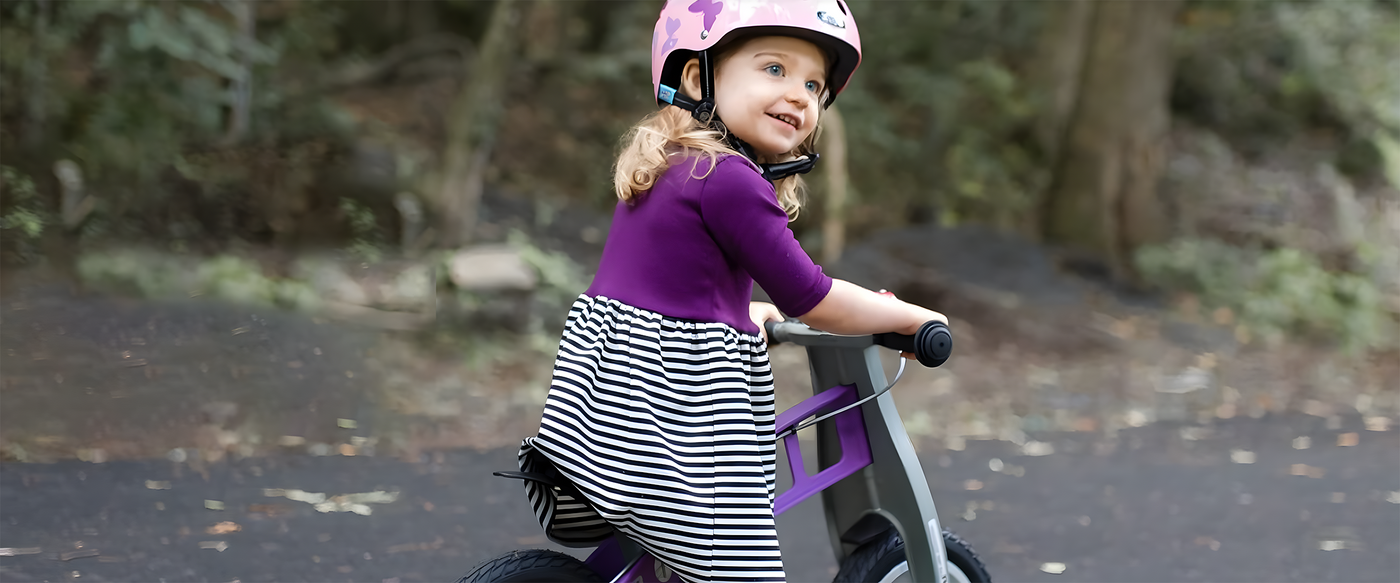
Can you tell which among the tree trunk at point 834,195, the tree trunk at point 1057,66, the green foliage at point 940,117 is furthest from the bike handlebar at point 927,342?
the green foliage at point 940,117

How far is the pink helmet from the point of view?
2348mm

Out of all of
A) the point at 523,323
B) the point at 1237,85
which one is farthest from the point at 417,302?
the point at 1237,85

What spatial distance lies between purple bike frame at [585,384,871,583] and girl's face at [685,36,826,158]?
0.62 meters

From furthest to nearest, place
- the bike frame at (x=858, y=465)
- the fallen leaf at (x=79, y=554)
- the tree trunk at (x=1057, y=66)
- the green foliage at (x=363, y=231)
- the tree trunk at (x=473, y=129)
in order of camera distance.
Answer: the tree trunk at (x=1057, y=66)
the tree trunk at (x=473, y=129)
the green foliage at (x=363, y=231)
the fallen leaf at (x=79, y=554)
the bike frame at (x=858, y=465)

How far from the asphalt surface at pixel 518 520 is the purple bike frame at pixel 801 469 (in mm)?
1553

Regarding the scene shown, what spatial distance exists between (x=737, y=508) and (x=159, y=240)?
5.95m

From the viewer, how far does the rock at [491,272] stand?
762cm

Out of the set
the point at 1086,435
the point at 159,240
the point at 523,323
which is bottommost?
the point at 1086,435

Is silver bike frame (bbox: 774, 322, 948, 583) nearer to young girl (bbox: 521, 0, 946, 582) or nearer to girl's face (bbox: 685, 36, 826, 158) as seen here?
young girl (bbox: 521, 0, 946, 582)

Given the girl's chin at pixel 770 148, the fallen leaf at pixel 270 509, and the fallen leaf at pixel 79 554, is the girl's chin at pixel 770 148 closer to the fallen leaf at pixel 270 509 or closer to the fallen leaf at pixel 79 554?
the fallen leaf at pixel 79 554

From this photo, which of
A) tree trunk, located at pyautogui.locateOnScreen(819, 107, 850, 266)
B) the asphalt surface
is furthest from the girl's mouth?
tree trunk, located at pyautogui.locateOnScreen(819, 107, 850, 266)

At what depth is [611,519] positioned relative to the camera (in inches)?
90.5

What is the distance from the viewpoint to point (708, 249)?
2.31 meters

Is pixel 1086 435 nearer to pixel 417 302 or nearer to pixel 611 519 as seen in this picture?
pixel 417 302
